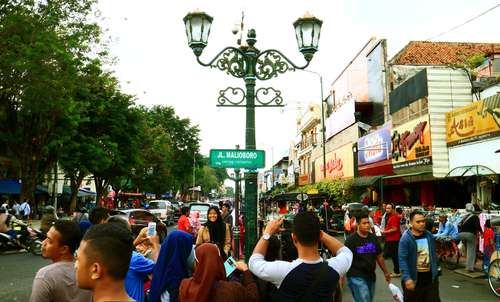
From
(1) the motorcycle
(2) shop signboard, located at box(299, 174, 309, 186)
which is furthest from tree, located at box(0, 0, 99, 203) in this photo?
(2) shop signboard, located at box(299, 174, 309, 186)

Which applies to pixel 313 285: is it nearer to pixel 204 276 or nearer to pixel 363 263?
pixel 204 276

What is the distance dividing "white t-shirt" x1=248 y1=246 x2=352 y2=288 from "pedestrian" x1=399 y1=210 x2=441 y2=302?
220 centimetres

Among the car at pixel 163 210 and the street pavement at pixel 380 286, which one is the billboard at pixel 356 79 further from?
the street pavement at pixel 380 286

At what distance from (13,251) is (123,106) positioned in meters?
19.9

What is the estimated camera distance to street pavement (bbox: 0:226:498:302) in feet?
28.3

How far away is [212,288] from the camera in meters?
3.54

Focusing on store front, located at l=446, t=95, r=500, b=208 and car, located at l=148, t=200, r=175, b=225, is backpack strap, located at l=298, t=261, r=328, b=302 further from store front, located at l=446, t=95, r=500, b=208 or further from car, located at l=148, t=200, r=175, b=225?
car, located at l=148, t=200, r=175, b=225

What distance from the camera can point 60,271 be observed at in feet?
10.1

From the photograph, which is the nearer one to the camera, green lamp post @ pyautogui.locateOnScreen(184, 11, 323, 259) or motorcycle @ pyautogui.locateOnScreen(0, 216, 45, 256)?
green lamp post @ pyautogui.locateOnScreen(184, 11, 323, 259)

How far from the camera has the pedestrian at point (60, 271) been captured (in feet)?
9.71

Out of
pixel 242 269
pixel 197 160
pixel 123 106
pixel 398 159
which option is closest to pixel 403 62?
pixel 398 159

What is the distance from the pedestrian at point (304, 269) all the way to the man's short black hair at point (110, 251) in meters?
1.24

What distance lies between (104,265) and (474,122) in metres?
17.7

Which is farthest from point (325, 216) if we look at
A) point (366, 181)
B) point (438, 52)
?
point (438, 52)
